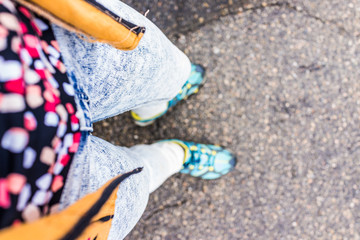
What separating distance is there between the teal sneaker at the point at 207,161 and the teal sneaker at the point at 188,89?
6.6 inches

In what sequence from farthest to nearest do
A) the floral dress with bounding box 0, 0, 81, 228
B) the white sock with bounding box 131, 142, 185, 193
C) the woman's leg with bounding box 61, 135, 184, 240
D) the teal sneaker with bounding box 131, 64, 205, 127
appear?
the teal sneaker with bounding box 131, 64, 205, 127 < the white sock with bounding box 131, 142, 185, 193 < the woman's leg with bounding box 61, 135, 184, 240 < the floral dress with bounding box 0, 0, 81, 228

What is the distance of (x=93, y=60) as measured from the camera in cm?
67

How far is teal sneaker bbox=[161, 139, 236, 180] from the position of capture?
1506 mm

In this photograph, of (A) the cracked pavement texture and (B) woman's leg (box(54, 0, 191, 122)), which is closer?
(B) woman's leg (box(54, 0, 191, 122))

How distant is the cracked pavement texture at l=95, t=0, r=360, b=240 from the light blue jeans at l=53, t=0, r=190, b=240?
573mm

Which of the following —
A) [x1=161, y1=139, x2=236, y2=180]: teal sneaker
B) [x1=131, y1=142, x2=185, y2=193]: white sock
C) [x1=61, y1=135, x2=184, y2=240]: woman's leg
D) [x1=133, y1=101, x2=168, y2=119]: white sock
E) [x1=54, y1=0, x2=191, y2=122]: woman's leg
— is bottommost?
[x1=161, y1=139, x2=236, y2=180]: teal sneaker

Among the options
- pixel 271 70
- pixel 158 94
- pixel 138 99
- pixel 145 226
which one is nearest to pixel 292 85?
pixel 271 70

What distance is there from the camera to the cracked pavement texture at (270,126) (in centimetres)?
157

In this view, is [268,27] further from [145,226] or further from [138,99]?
[145,226]

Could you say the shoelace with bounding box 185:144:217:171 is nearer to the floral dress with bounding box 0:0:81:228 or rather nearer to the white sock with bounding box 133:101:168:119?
the white sock with bounding box 133:101:168:119

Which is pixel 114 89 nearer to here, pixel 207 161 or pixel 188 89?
pixel 188 89

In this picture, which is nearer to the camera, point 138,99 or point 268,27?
point 138,99

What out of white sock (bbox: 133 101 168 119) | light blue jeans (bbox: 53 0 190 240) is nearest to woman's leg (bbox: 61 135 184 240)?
light blue jeans (bbox: 53 0 190 240)

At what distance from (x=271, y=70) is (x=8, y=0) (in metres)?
1.39
